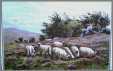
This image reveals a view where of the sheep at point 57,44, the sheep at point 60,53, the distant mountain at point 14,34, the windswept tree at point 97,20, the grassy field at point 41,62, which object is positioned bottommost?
the grassy field at point 41,62

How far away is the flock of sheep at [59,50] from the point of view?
Result: 1.73 m

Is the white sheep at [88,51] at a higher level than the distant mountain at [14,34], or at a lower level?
lower

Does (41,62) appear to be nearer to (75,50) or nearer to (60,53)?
(60,53)

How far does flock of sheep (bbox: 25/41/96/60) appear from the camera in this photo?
1.73 metres

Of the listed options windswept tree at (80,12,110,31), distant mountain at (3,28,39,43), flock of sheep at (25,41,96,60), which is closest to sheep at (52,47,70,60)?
flock of sheep at (25,41,96,60)

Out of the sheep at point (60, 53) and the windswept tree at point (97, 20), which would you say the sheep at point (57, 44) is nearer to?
the sheep at point (60, 53)

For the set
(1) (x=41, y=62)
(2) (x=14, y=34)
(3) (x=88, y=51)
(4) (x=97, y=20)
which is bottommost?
(1) (x=41, y=62)

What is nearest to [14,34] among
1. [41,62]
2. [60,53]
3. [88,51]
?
[41,62]

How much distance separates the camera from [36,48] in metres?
1.74

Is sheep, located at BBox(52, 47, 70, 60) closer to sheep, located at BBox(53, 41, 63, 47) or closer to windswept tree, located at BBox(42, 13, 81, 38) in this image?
sheep, located at BBox(53, 41, 63, 47)

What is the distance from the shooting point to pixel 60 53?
1738mm

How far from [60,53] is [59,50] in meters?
0.03

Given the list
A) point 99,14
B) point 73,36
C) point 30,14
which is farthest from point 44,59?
point 99,14

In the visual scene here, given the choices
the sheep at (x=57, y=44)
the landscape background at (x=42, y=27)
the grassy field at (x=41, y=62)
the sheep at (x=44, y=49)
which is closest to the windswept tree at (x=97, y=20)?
the landscape background at (x=42, y=27)
